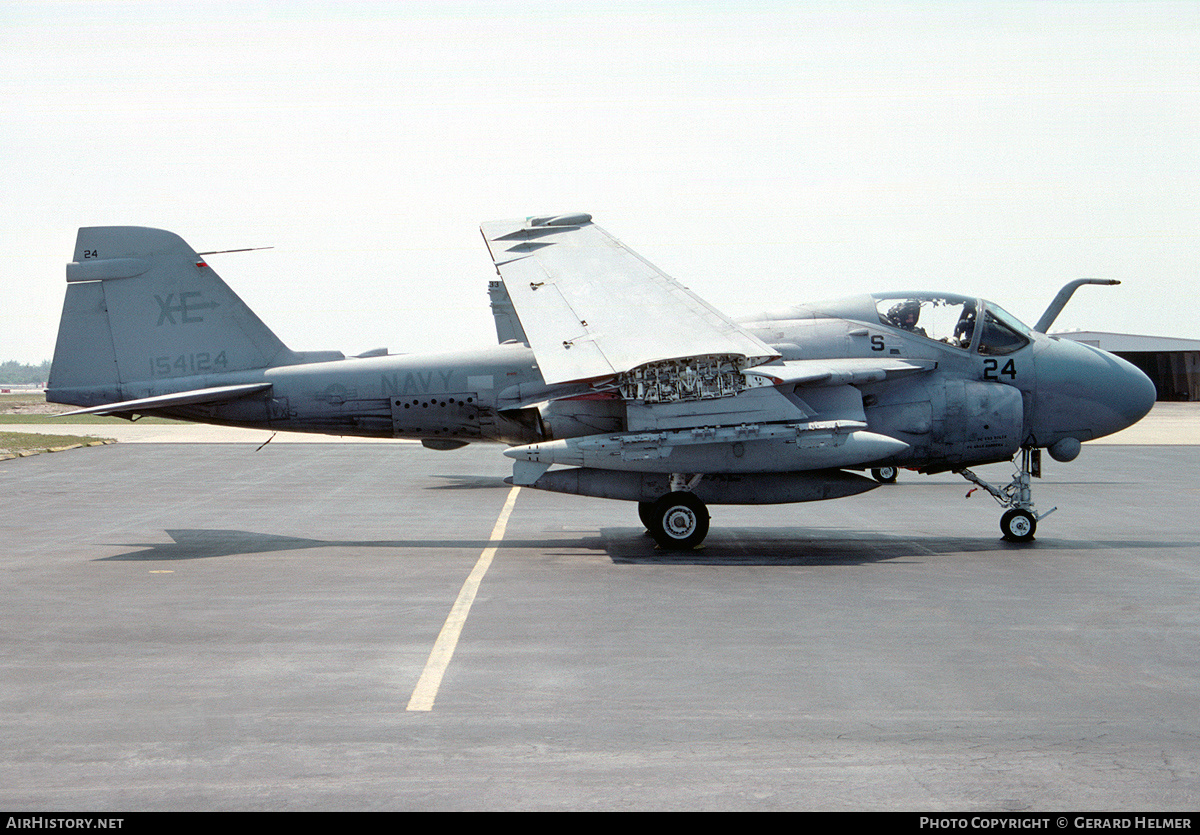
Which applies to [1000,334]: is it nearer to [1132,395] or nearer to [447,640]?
[1132,395]

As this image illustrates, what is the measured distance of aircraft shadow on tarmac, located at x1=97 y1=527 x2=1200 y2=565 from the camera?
12836 millimetres

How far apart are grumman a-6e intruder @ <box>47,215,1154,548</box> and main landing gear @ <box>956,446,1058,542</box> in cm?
3

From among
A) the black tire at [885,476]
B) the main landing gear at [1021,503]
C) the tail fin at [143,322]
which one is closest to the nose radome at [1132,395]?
the main landing gear at [1021,503]

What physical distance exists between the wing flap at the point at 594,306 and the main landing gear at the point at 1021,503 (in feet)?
14.6

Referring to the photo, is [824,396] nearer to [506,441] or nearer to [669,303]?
[669,303]

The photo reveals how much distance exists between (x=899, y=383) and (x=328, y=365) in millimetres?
8350

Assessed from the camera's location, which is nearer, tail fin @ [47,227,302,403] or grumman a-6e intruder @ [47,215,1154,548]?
grumman a-6e intruder @ [47,215,1154,548]

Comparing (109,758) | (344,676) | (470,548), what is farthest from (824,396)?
(109,758)

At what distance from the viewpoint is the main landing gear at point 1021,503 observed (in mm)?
14008

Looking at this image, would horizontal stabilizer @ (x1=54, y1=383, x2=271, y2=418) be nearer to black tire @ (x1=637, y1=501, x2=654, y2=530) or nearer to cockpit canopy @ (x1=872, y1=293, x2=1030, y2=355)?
black tire @ (x1=637, y1=501, x2=654, y2=530)

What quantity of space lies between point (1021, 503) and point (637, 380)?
231 inches

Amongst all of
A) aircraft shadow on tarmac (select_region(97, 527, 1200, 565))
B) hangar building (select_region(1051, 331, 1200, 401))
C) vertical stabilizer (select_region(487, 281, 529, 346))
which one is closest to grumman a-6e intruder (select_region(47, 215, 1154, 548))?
aircraft shadow on tarmac (select_region(97, 527, 1200, 565))

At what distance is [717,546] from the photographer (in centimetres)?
1379

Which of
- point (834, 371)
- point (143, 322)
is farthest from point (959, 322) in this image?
point (143, 322)
